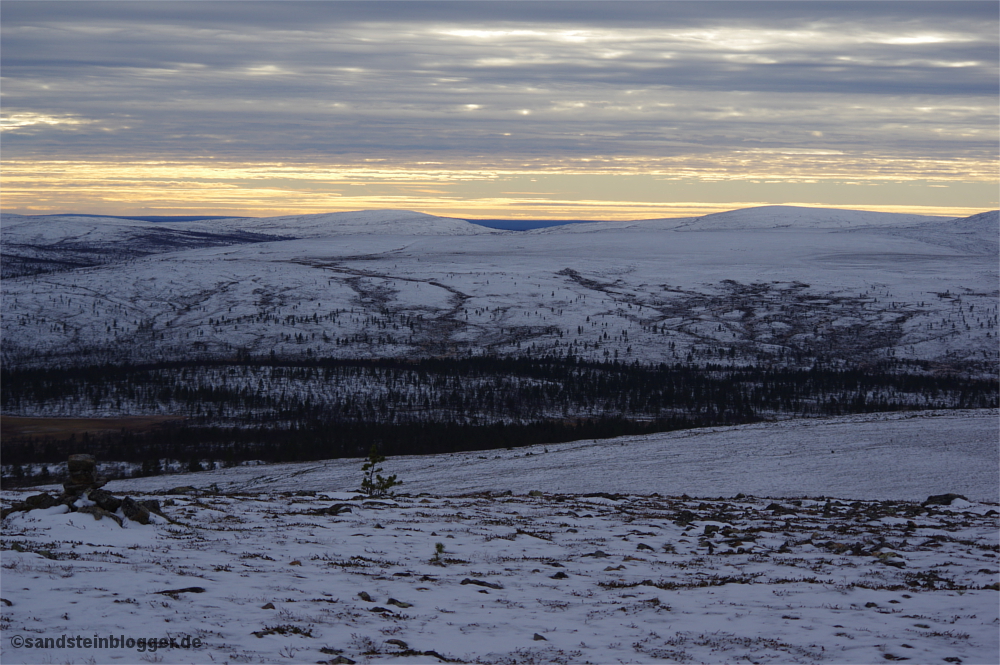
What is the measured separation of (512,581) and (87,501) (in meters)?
11.5

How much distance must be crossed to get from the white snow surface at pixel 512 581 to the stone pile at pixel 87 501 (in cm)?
45

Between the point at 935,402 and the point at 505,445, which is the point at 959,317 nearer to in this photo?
the point at 935,402

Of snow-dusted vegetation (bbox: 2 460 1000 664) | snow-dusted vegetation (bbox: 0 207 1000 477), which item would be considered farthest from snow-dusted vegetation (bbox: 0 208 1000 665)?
snow-dusted vegetation (bbox: 0 207 1000 477)

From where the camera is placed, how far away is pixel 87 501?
21531mm

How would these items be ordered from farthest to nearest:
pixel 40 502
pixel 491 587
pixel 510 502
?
pixel 510 502, pixel 40 502, pixel 491 587

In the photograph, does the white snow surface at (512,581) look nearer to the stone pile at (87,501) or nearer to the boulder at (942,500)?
the stone pile at (87,501)

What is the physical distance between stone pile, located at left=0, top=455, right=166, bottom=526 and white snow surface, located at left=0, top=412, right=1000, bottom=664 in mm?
452

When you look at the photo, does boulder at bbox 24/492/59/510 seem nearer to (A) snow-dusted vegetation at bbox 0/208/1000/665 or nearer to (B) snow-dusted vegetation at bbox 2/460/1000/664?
(A) snow-dusted vegetation at bbox 0/208/1000/665

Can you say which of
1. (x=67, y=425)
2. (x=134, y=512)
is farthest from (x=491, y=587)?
(x=67, y=425)

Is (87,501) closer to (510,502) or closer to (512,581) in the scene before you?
(512,581)

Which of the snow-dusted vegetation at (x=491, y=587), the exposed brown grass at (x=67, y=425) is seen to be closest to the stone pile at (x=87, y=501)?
the snow-dusted vegetation at (x=491, y=587)

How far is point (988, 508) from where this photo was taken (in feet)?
106

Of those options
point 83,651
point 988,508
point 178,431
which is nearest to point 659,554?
point 83,651

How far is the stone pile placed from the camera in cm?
2106
